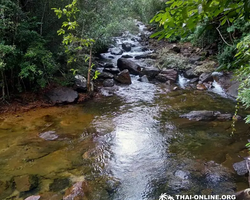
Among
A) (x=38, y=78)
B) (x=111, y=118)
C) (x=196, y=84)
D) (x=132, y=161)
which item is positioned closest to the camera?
(x=132, y=161)

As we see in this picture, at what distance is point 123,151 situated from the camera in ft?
17.0

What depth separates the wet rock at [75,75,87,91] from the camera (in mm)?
8941

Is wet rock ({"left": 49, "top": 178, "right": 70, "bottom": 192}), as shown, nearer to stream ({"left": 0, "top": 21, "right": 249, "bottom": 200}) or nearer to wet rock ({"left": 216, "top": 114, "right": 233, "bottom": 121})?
stream ({"left": 0, "top": 21, "right": 249, "bottom": 200})

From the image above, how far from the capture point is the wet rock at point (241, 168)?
158 inches

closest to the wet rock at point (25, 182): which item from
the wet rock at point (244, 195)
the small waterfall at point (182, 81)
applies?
the wet rock at point (244, 195)

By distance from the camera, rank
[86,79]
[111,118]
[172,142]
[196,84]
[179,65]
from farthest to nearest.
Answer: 1. [179,65]
2. [196,84]
3. [86,79]
4. [111,118]
5. [172,142]

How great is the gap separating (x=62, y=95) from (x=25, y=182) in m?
4.71

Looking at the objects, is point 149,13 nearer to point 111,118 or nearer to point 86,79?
point 86,79

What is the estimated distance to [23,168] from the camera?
4.43m

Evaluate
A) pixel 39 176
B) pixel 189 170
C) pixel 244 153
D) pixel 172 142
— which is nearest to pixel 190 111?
pixel 172 142

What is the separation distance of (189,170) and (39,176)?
294 centimetres

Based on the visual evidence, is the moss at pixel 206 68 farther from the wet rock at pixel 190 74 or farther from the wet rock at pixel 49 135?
the wet rock at pixel 49 135

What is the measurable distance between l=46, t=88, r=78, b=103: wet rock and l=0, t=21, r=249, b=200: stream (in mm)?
381

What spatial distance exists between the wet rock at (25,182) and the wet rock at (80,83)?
17.0 ft
